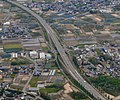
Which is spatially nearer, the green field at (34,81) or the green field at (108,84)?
the green field at (108,84)

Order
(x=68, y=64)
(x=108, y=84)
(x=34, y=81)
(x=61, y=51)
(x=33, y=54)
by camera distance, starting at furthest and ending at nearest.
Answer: (x=61, y=51) < (x=33, y=54) < (x=68, y=64) < (x=34, y=81) < (x=108, y=84)

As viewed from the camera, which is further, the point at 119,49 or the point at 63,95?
the point at 119,49

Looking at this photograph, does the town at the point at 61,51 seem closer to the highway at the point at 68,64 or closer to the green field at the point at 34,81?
the green field at the point at 34,81

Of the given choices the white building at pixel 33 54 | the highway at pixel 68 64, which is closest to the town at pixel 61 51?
the white building at pixel 33 54

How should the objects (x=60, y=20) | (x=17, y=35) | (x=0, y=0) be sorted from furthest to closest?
1. (x=0, y=0)
2. (x=60, y=20)
3. (x=17, y=35)

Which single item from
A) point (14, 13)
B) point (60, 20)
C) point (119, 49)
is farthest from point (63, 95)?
point (14, 13)

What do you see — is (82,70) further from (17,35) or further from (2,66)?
(17,35)

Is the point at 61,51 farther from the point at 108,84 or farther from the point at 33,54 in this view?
the point at 108,84

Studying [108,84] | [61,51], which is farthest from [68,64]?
[108,84]

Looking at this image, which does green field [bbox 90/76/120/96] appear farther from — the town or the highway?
the highway

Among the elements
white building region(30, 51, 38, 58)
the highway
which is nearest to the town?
white building region(30, 51, 38, 58)

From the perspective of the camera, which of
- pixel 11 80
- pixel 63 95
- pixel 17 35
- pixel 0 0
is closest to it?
pixel 63 95
